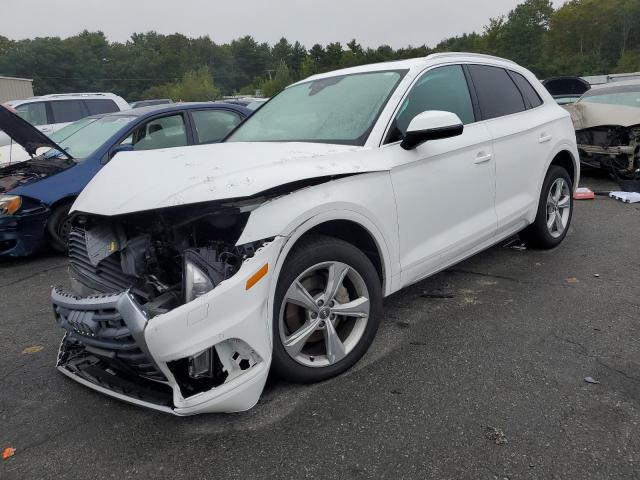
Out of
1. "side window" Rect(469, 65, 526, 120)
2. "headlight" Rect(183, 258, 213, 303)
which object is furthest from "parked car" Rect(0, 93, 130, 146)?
"headlight" Rect(183, 258, 213, 303)

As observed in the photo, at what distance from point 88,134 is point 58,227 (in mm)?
1505

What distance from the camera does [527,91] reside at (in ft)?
15.1

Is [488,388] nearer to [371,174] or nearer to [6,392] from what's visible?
[371,174]

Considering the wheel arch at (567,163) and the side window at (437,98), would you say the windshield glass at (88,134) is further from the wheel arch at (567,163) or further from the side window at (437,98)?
→ the wheel arch at (567,163)

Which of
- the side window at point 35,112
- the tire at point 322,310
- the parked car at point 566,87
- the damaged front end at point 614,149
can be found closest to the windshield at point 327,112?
the tire at point 322,310

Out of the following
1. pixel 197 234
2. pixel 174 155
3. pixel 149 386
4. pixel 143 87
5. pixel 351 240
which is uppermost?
pixel 143 87

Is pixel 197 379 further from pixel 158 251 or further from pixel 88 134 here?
pixel 88 134

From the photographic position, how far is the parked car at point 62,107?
37.2 feet

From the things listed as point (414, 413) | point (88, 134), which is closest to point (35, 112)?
point (88, 134)

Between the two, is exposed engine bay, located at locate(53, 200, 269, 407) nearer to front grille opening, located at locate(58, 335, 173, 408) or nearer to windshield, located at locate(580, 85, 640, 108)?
front grille opening, located at locate(58, 335, 173, 408)

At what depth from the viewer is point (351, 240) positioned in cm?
300

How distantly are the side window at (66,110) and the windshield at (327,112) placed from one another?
9.07 m

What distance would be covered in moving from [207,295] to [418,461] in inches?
45.0

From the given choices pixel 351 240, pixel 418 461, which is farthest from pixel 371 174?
pixel 418 461
